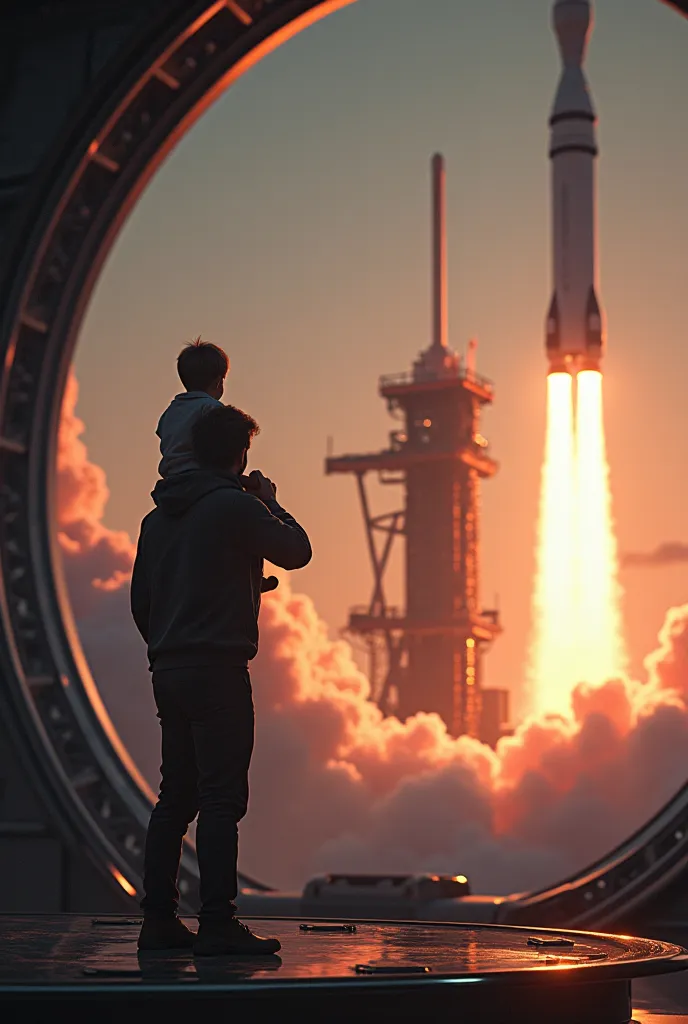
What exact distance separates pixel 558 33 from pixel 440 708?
22.6 metres

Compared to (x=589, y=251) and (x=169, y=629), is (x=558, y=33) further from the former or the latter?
(x=169, y=629)

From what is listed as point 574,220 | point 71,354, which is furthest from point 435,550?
point 71,354

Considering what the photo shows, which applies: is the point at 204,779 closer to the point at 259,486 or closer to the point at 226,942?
the point at 226,942

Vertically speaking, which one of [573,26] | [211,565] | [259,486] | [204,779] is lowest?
[204,779]

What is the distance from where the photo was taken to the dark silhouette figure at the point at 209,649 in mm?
5664

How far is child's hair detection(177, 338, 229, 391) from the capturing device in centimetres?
605

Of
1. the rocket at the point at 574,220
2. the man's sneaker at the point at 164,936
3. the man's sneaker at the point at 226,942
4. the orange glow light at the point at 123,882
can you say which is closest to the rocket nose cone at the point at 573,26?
the rocket at the point at 574,220

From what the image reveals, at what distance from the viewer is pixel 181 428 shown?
599 centimetres

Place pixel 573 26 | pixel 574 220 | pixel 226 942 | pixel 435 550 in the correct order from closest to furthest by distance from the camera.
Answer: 1. pixel 226 942
2. pixel 574 220
3. pixel 573 26
4. pixel 435 550

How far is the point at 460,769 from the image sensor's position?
61062 mm

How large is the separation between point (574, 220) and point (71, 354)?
82.6 feet

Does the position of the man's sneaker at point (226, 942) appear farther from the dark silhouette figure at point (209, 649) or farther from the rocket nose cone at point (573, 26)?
the rocket nose cone at point (573, 26)

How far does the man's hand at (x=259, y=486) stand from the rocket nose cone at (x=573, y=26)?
35884mm

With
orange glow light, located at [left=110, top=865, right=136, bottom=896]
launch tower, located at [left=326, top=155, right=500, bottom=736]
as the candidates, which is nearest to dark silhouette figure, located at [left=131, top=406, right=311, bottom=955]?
orange glow light, located at [left=110, top=865, right=136, bottom=896]
